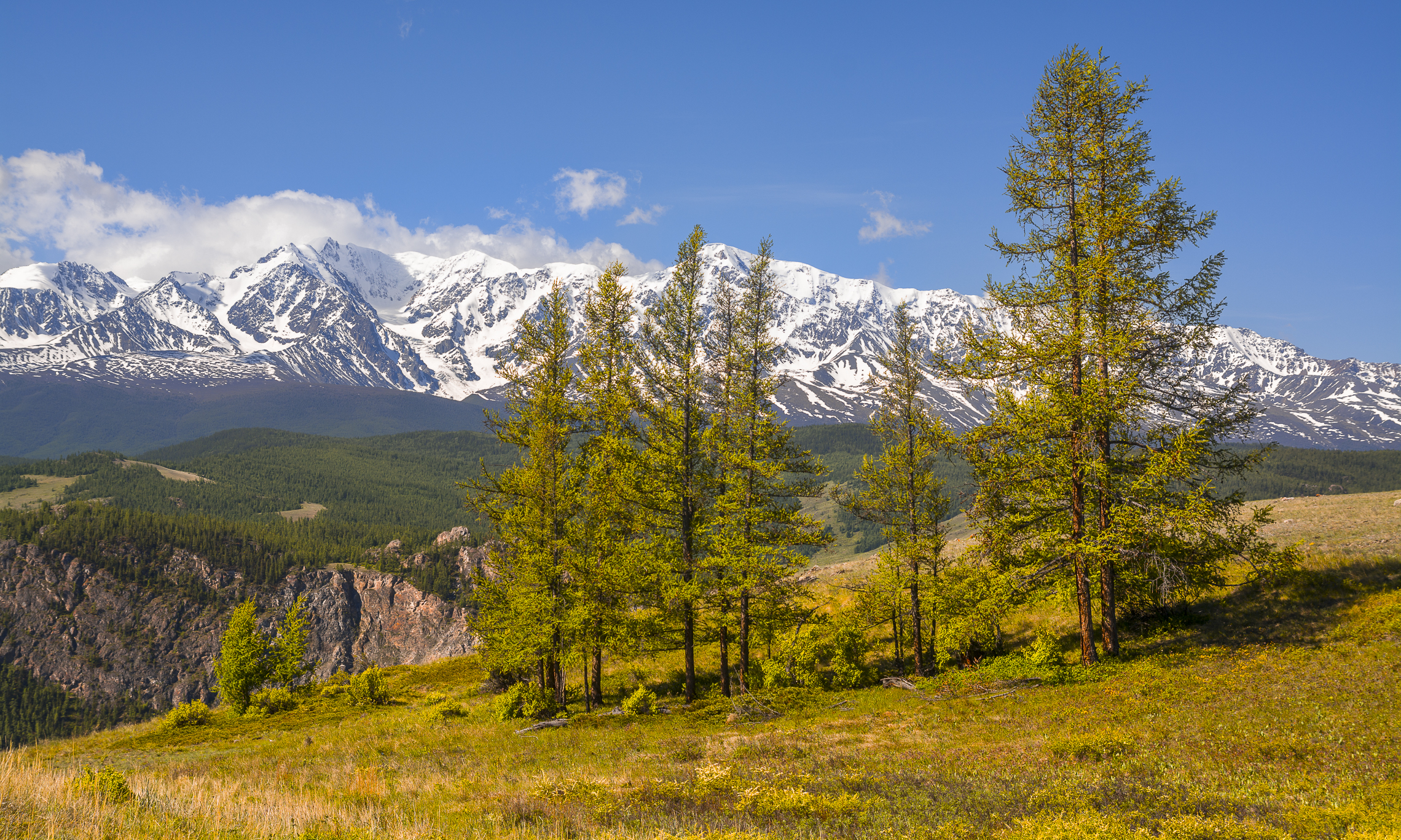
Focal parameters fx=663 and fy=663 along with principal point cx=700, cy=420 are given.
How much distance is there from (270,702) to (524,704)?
18.4 m

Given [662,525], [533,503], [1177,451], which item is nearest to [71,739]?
[533,503]

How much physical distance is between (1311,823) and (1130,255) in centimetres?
1737

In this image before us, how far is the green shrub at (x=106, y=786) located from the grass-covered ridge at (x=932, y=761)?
0.15 metres

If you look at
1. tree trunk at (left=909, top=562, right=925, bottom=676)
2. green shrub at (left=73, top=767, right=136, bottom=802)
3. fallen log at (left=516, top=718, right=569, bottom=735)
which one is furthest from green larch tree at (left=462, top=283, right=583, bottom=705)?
green shrub at (left=73, top=767, right=136, bottom=802)

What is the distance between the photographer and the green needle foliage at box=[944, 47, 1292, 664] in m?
20.0

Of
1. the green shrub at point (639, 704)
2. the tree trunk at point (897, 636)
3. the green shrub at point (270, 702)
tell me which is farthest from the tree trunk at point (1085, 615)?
the green shrub at point (270, 702)

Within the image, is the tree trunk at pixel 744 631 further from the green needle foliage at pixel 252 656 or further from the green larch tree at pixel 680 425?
the green needle foliage at pixel 252 656

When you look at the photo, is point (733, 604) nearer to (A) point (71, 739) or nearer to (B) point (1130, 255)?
(B) point (1130, 255)

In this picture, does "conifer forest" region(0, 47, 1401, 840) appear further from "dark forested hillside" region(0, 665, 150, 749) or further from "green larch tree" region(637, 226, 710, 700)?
"dark forested hillside" region(0, 665, 150, 749)

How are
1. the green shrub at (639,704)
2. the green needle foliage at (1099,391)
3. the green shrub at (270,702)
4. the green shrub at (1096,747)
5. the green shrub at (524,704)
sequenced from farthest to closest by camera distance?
the green shrub at (270,702), the green shrub at (524,704), the green shrub at (639,704), the green needle foliage at (1099,391), the green shrub at (1096,747)

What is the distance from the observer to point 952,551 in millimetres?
46750

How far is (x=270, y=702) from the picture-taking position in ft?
118

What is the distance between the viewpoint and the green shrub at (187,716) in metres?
32.4

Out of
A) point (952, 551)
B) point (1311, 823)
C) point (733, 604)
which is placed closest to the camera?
point (1311, 823)
